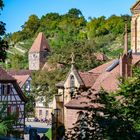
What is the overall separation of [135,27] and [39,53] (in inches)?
3347

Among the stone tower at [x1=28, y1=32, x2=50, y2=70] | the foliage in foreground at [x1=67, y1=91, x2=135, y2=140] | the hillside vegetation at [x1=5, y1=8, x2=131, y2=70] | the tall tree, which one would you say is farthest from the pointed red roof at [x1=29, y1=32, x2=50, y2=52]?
the foliage in foreground at [x1=67, y1=91, x2=135, y2=140]

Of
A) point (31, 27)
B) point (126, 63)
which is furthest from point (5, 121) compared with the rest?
point (31, 27)

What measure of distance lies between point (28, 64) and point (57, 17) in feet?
126

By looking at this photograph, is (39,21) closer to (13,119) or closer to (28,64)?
(28,64)

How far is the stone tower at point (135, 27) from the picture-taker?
34.2 metres

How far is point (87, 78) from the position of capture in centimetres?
3606

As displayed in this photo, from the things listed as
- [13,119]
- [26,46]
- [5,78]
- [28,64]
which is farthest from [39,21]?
[13,119]

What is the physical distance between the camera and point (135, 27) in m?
34.9

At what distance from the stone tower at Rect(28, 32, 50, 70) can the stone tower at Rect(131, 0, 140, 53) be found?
82722 millimetres

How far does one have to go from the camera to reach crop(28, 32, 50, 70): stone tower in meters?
118

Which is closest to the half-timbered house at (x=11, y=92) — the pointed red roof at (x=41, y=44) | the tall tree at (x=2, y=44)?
the tall tree at (x=2, y=44)

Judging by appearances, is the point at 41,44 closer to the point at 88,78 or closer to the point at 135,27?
the point at 88,78

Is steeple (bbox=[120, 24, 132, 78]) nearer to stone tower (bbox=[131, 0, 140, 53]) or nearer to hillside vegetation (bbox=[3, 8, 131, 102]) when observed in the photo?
stone tower (bbox=[131, 0, 140, 53])

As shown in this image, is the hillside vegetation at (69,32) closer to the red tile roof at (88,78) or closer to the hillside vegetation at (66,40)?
the hillside vegetation at (66,40)
